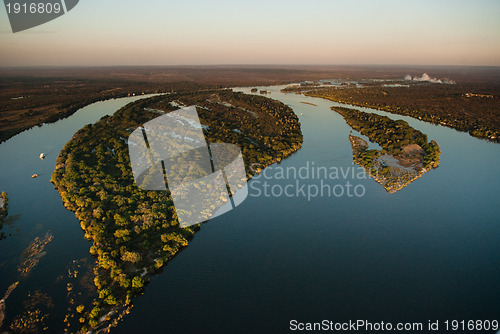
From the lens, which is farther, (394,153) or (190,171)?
(394,153)

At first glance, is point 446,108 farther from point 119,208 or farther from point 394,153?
point 119,208

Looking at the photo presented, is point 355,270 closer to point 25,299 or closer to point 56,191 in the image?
point 25,299

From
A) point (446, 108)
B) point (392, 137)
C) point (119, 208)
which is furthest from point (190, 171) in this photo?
point (446, 108)

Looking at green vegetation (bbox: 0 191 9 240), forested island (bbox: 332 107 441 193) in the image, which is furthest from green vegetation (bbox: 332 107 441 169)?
green vegetation (bbox: 0 191 9 240)

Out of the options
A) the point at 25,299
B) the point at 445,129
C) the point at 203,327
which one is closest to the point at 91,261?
the point at 25,299

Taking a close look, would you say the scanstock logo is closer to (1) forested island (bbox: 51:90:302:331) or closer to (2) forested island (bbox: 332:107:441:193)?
(1) forested island (bbox: 51:90:302:331)
